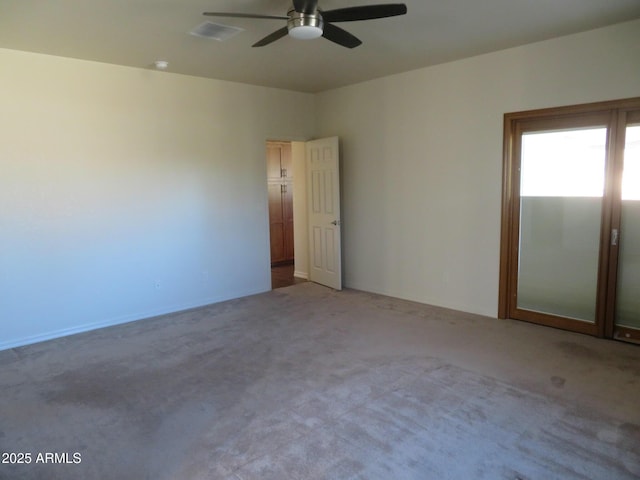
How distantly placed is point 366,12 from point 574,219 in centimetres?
289

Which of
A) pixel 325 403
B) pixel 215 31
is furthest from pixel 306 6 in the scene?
pixel 325 403

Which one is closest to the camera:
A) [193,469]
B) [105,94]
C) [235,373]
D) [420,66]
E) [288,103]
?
[193,469]

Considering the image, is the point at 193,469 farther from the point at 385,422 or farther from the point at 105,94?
the point at 105,94

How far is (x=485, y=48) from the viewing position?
14.1 ft

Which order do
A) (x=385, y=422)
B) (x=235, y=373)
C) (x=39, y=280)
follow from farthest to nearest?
(x=39, y=280) → (x=235, y=373) → (x=385, y=422)

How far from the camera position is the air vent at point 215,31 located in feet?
11.4

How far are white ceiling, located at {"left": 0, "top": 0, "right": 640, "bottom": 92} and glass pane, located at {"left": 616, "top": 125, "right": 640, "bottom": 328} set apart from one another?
3.64ft

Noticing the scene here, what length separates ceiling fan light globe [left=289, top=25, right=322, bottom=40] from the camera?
284 cm

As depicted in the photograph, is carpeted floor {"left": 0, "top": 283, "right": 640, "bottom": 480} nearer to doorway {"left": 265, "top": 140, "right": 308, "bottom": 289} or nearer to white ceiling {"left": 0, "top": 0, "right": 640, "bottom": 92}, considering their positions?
doorway {"left": 265, "top": 140, "right": 308, "bottom": 289}

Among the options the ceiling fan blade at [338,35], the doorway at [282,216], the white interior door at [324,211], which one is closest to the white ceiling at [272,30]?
the ceiling fan blade at [338,35]

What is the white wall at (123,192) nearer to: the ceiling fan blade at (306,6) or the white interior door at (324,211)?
the white interior door at (324,211)

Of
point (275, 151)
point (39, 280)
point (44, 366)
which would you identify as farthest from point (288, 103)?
point (44, 366)

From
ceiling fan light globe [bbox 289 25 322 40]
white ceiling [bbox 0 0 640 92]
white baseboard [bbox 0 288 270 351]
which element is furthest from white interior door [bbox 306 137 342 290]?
ceiling fan light globe [bbox 289 25 322 40]

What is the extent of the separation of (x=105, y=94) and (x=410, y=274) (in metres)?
4.02
